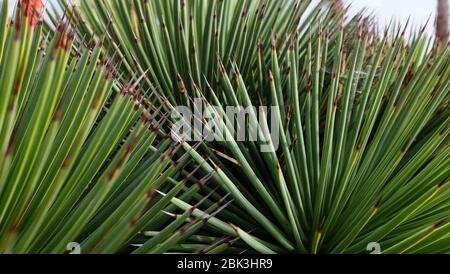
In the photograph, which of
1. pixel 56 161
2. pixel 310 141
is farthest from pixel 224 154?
Answer: pixel 56 161

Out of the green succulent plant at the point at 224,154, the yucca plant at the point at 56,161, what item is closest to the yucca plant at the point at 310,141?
the green succulent plant at the point at 224,154

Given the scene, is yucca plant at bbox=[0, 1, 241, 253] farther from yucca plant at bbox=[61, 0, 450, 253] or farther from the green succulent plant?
yucca plant at bbox=[61, 0, 450, 253]

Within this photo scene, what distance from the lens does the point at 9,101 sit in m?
1.22

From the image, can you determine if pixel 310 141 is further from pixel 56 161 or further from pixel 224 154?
pixel 56 161

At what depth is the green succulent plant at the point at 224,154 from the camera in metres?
1.29

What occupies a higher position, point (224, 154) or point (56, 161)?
point (224, 154)

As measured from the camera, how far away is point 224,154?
2.06m

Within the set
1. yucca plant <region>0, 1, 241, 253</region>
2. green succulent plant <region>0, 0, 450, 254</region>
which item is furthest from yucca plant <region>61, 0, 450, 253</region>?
yucca plant <region>0, 1, 241, 253</region>

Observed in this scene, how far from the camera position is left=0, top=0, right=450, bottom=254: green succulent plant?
1.29 meters

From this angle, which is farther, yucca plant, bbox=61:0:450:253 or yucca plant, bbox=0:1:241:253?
yucca plant, bbox=61:0:450:253

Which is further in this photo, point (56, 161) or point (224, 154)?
point (224, 154)

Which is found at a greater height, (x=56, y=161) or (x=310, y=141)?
(x=310, y=141)
